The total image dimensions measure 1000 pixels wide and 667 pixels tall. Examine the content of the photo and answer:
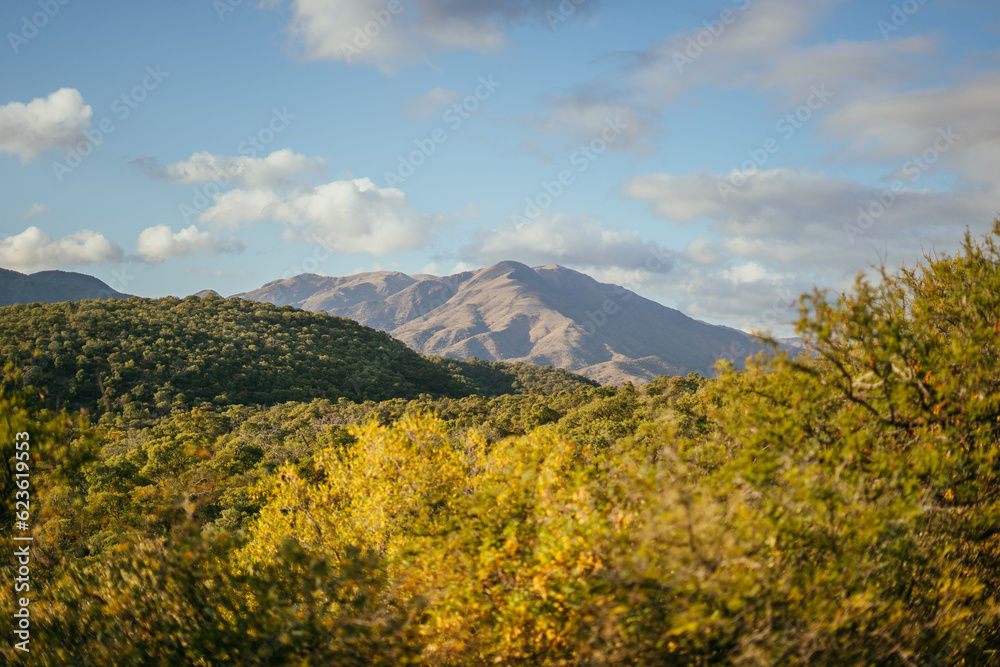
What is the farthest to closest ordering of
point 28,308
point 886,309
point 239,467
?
1. point 28,308
2. point 239,467
3. point 886,309

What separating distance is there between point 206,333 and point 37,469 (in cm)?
11973

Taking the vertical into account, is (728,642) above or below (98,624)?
above

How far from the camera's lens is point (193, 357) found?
104 meters

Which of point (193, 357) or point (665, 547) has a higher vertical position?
point (193, 357)

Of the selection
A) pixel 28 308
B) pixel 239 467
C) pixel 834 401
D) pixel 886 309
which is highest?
pixel 28 308

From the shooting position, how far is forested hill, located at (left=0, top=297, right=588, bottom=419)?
8894 cm

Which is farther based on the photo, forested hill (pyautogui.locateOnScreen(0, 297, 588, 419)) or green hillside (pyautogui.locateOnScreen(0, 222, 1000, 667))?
forested hill (pyautogui.locateOnScreen(0, 297, 588, 419))

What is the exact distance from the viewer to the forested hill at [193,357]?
3501 inches

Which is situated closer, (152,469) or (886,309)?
(886,309)

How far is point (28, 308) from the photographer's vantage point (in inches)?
4328

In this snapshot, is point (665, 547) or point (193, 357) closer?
point (665, 547)

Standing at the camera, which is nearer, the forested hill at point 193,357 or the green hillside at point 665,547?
the green hillside at point 665,547

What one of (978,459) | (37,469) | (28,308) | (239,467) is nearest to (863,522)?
(978,459)

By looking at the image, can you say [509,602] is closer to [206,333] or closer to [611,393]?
[611,393]
